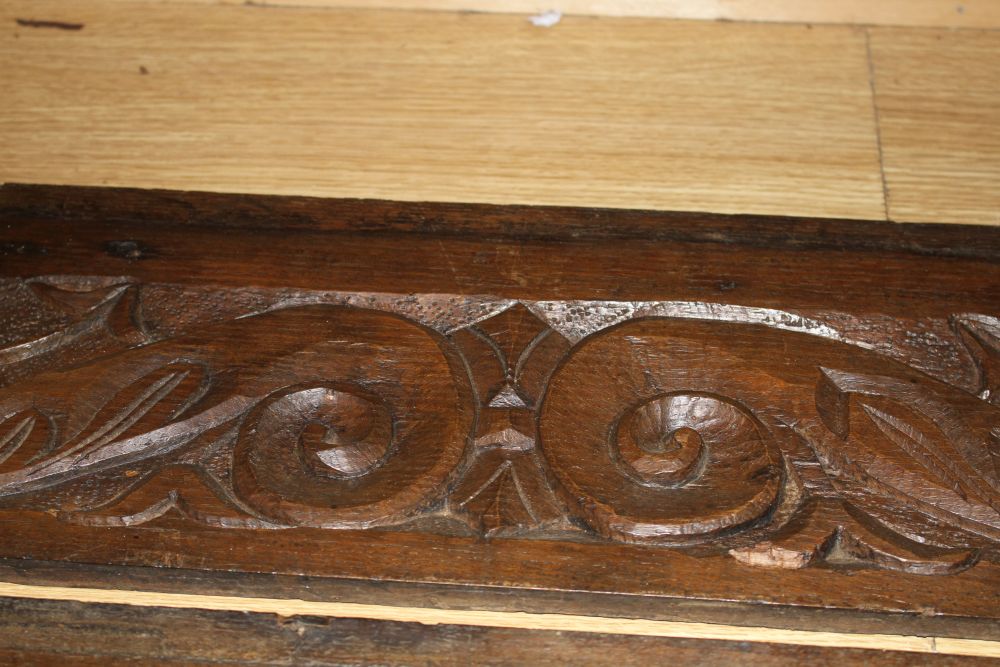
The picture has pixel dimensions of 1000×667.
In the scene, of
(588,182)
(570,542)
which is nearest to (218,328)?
(570,542)

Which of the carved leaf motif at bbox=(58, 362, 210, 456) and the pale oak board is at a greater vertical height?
the pale oak board

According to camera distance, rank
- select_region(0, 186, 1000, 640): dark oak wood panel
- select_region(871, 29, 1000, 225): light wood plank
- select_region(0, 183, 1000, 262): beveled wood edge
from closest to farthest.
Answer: select_region(0, 186, 1000, 640): dark oak wood panel, select_region(0, 183, 1000, 262): beveled wood edge, select_region(871, 29, 1000, 225): light wood plank

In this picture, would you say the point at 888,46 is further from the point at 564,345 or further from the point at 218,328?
the point at 218,328

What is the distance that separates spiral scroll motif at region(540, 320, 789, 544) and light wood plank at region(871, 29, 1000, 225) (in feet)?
1.34

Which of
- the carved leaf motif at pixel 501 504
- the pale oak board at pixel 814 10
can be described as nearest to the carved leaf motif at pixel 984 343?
the carved leaf motif at pixel 501 504

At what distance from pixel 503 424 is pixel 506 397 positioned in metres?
0.03

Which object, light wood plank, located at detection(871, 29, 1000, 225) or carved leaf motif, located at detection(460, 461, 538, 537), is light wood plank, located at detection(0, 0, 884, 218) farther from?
carved leaf motif, located at detection(460, 461, 538, 537)

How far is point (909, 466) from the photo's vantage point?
785mm

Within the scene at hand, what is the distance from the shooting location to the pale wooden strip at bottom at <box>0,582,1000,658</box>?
835 millimetres

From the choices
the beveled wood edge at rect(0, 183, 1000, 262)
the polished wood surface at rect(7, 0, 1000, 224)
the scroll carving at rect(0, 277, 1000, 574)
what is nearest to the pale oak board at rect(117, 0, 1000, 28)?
the polished wood surface at rect(7, 0, 1000, 224)

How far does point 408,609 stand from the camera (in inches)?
33.8

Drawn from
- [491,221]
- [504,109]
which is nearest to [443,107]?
[504,109]

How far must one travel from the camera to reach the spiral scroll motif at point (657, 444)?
0.76 metres

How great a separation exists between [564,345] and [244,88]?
1.75 ft
